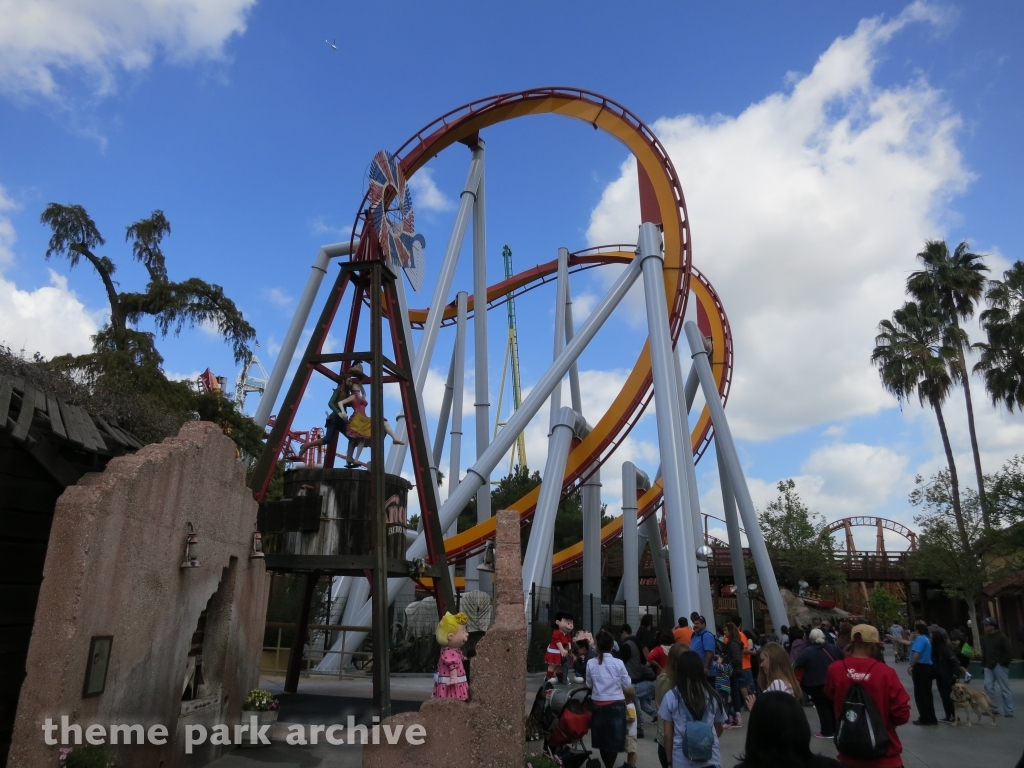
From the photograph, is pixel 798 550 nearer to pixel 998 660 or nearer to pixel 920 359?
pixel 920 359

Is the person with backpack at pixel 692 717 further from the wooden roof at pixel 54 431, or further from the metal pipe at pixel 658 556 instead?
the metal pipe at pixel 658 556

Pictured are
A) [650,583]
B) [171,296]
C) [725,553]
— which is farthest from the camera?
[650,583]

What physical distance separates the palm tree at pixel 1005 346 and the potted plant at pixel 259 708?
23301 millimetres

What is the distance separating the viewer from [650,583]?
4238 centimetres

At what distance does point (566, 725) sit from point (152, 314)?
17.8 m

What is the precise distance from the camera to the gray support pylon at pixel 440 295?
1556 centimetres

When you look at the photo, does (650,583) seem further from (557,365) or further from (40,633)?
(40,633)

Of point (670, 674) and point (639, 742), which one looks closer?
point (670, 674)

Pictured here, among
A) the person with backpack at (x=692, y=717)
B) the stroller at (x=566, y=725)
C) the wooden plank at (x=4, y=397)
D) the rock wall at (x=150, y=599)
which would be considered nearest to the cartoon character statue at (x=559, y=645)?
the stroller at (x=566, y=725)

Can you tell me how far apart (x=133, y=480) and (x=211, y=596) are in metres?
2.05

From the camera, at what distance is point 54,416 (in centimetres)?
504

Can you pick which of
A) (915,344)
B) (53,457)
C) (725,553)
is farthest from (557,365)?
(725,553)

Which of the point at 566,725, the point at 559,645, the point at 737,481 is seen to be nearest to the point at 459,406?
the point at 737,481

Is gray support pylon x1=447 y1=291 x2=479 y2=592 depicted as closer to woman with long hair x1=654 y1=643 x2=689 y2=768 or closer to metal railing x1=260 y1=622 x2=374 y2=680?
metal railing x1=260 y1=622 x2=374 y2=680
